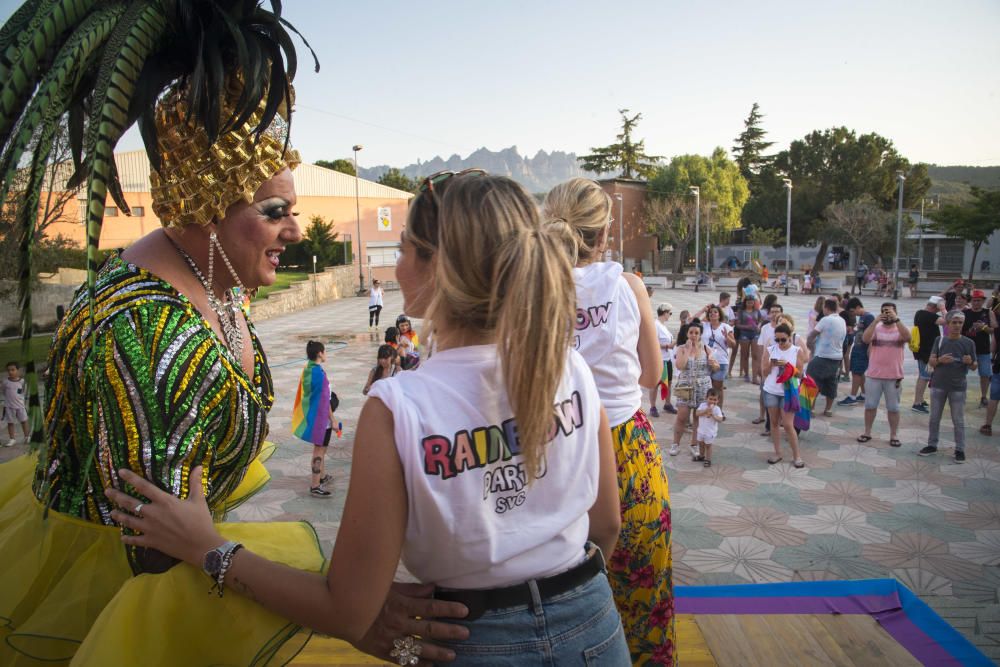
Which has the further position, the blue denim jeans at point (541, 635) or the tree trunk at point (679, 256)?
the tree trunk at point (679, 256)

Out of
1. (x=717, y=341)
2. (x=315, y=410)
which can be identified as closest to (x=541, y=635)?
(x=315, y=410)

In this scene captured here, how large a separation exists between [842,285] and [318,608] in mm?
41133

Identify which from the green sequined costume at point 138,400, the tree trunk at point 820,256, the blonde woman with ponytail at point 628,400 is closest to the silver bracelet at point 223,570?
the green sequined costume at point 138,400

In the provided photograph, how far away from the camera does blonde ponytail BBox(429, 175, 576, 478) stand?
1.23m

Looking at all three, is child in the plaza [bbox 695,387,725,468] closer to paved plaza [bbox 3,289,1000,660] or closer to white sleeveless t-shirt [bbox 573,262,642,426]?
paved plaza [bbox 3,289,1000,660]

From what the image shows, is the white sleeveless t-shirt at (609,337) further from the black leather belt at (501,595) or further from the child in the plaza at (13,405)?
the child in the plaza at (13,405)

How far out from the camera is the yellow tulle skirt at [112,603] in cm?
125

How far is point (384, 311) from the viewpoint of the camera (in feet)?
89.5

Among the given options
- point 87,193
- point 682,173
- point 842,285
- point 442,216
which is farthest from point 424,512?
point 682,173

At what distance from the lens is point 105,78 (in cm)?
127

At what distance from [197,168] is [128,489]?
789 millimetres

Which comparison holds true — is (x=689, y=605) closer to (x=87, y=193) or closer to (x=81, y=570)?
(x=81, y=570)

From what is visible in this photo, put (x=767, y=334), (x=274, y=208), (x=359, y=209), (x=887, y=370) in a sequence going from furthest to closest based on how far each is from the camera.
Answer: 1. (x=359, y=209)
2. (x=767, y=334)
3. (x=887, y=370)
4. (x=274, y=208)

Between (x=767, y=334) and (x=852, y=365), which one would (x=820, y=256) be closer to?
(x=852, y=365)
